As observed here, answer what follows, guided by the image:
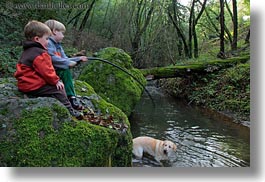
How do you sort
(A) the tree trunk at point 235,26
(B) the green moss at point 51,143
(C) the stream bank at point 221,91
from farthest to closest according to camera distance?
(A) the tree trunk at point 235,26 < (C) the stream bank at point 221,91 < (B) the green moss at point 51,143

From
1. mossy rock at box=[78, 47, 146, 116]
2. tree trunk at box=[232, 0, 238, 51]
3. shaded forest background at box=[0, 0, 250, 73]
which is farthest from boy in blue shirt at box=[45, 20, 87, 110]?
tree trunk at box=[232, 0, 238, 51]

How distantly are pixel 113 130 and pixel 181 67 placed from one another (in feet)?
12.3

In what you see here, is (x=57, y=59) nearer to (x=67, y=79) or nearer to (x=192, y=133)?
(x=67, y=79)

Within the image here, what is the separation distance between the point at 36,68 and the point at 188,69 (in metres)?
4.09

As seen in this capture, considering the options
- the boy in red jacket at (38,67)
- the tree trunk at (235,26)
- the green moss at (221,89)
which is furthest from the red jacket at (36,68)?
the tree trunk at (235,26)

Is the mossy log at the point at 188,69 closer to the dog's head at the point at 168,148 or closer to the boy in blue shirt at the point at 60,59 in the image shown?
the dog's head at the point at 168,148

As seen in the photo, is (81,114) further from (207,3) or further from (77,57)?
(207,3)

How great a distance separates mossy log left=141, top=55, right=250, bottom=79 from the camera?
5.66 m

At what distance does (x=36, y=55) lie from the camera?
207 centimetres

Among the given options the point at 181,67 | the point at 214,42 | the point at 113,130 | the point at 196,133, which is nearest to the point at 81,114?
the point at 113,130

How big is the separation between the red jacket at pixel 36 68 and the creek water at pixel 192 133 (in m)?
1.14

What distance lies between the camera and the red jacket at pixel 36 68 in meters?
2.05

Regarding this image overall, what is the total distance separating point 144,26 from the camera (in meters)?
6.73

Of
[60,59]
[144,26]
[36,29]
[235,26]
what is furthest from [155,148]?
[144,26]
